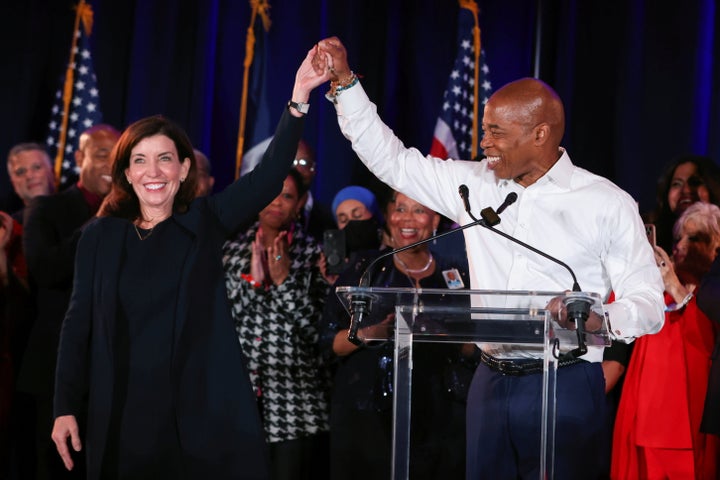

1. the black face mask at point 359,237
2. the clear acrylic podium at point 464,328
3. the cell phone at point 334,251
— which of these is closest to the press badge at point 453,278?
the cell phone at point 334,251

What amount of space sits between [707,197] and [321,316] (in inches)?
72.1

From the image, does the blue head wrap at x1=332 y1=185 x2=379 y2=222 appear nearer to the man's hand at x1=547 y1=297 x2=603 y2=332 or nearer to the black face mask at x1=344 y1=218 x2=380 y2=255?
the black face mask at x1=344 y1=218 x2=380 y2=255

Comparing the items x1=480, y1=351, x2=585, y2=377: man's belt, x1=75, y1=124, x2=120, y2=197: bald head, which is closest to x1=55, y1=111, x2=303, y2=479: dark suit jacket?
x1=480, y1=351, x2=585, y2=377: man's belt

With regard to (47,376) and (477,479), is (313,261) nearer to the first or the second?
(47,376)

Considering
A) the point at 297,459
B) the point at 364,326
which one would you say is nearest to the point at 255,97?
the point at 297,459

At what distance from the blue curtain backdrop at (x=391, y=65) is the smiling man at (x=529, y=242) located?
84.5 inches

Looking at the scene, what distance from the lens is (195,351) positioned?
9.29 ft

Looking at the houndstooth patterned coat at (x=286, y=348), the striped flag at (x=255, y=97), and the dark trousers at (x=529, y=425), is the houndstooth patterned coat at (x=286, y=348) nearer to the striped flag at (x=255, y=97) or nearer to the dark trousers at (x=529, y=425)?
the dark trousers at (x=529, y=425)

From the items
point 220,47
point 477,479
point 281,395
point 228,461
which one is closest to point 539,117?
point 477,479

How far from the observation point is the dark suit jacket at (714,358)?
3.60 meters

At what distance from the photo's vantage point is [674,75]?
16.4ft

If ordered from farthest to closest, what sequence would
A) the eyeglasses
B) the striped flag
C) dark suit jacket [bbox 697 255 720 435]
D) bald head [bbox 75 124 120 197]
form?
the striped flag
the eyeglasses
bald head [bbox 75 124 120 197]
dark suit jacket [bbox 697 255 720 435]

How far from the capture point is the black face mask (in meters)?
4.41

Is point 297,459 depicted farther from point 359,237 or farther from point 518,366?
point 518,366
